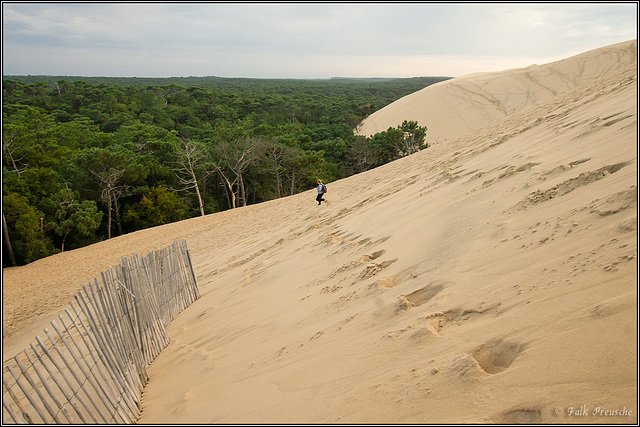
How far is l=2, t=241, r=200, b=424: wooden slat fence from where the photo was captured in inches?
96.0

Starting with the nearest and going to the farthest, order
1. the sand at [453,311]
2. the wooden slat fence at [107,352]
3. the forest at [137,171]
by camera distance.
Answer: the sand at [453,311]
the wooden slat fence at [107,352]
the forest at [137,171]

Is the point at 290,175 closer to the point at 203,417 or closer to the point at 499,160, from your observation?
the point at 499,160

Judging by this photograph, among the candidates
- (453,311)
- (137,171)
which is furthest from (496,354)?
(137,171)

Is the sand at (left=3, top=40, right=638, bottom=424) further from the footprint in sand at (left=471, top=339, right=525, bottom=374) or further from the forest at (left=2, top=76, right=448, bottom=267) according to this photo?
the forest at (left=2, top=76, right=448, bottom=267)

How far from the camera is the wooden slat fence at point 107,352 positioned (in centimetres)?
244

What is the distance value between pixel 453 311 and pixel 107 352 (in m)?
2.58

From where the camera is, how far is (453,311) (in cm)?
271

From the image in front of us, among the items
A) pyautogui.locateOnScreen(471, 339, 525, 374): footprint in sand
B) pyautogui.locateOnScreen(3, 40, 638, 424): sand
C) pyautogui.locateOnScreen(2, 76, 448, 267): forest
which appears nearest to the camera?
pyautogui.locateOnScreen(3, 40, 638, 424): sand

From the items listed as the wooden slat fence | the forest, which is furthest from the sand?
the forest

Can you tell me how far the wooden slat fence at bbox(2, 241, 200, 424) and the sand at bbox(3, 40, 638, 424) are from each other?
0.89 feet

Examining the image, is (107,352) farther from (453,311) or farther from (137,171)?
(137,171)

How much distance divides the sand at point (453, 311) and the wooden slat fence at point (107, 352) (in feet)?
0.89

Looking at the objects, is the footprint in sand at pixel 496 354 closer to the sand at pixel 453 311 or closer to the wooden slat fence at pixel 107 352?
the sand at pixel 453 311

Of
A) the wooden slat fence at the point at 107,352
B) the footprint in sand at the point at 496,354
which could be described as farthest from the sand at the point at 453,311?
the wooden slat fence at the point at 107,352
